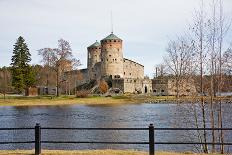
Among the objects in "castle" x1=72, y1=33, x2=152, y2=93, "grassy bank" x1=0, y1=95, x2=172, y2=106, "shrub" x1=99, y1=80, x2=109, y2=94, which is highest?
"castle" x1=72, y1=33, x2=152, y2=93

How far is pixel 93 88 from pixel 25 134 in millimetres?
87660

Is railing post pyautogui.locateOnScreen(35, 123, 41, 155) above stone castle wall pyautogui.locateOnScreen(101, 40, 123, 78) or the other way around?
the other way around

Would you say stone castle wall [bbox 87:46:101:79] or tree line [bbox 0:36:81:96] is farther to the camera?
stone castle wall [bbox 87:46:101:79]

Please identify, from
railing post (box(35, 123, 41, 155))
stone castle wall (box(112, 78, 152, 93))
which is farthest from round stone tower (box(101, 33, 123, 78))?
railing post (box(35, 123, 41, 155))

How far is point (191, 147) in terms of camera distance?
21.5 m

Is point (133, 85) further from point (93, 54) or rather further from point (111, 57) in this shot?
point (93, 54)

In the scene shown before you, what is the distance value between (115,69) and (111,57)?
4.01m

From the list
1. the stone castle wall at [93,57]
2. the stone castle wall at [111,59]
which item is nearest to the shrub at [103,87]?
the stone castle wall at [111,59]

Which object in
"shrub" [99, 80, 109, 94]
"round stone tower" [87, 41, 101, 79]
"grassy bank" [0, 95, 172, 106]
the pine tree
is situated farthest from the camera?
"round stone tower" [87, 41, 101, 79]

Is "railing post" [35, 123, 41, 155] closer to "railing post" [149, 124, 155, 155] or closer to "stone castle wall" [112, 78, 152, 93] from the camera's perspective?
"railing post" [149, 124, 155, 155]

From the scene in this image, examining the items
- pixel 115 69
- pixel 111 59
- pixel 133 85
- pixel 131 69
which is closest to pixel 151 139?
pixel 133 85

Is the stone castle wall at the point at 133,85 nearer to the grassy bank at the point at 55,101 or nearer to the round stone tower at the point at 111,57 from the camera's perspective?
the round stone tower at the point at 111,57

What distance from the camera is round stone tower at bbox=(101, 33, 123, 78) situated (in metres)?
123

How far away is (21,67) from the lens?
84.6 meters
